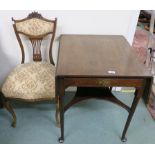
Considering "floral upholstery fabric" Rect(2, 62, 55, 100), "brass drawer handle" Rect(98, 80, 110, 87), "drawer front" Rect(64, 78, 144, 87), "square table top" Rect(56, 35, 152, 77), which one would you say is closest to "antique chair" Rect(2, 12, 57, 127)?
"floral upholstery fabric" Rect(2, 62, 55, 100)

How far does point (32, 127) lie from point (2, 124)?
11.4 inches

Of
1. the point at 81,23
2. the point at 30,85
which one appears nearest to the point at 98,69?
the point at 30,85

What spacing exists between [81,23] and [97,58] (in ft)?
1.82

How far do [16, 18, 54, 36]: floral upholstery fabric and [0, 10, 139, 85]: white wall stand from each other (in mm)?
82

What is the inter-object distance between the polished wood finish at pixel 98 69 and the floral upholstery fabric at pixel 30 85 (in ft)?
0.69

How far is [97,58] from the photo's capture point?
1.37m

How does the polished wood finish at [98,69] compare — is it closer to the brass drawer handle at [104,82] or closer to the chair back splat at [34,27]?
the brass drawer handle at [104,82]

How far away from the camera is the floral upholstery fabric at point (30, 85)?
1511mm

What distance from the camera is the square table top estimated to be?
1203 mm

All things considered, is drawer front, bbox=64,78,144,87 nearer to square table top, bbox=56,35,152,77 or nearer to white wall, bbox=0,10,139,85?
square table top, bbox=56,35,152,77

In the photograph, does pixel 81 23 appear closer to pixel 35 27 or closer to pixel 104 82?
pixel 35 27
